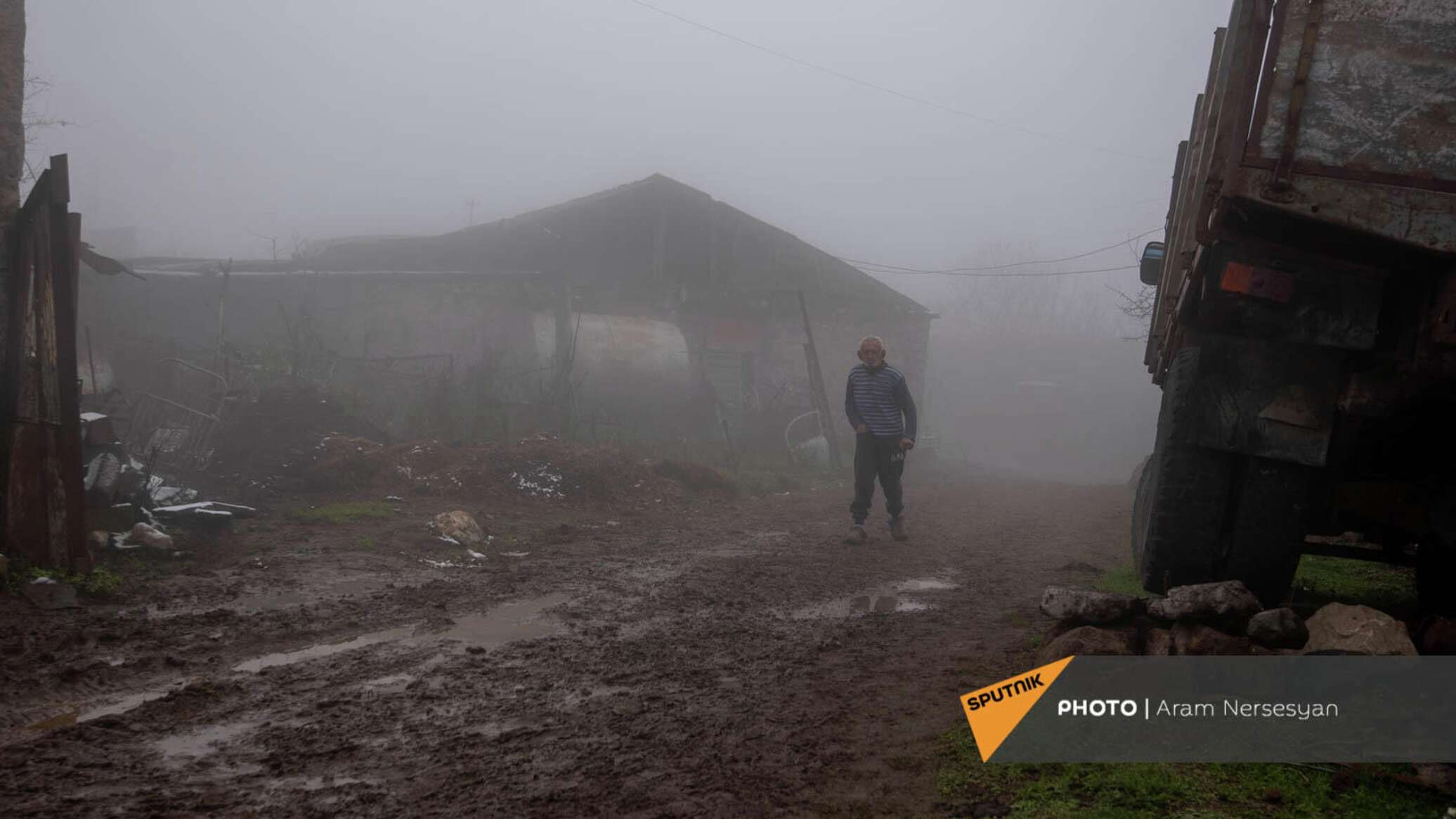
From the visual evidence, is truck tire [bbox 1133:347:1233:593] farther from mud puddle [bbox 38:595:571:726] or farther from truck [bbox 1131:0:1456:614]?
mud puddle [bbox 38:595:571:726]

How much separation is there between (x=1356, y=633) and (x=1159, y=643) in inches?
22.9

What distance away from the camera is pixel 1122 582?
5672 millimetres

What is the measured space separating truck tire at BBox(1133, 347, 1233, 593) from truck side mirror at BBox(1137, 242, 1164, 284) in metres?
3.15

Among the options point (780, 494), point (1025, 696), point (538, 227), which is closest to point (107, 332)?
point (538, 227)

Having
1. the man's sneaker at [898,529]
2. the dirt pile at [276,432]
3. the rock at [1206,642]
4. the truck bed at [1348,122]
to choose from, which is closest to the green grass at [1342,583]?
the rock at [1206,642]

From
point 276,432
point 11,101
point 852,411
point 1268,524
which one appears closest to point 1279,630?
point 1268,524

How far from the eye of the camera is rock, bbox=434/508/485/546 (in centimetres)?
725

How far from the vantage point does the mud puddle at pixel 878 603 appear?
16.5 feet

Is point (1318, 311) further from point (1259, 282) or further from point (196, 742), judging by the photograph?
point (196, 742)

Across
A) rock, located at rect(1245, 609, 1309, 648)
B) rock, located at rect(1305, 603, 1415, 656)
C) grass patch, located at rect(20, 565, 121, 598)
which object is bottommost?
grass patch, located at rect(20, 565, 121, 598)

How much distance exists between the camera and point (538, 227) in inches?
804

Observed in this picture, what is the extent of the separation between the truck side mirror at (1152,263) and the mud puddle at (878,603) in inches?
104

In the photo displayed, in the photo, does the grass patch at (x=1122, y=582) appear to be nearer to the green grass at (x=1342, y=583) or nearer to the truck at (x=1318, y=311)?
the green grass at (x=1342, y=583)

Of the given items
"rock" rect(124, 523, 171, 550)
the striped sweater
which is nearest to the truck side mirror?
the striped sweater
